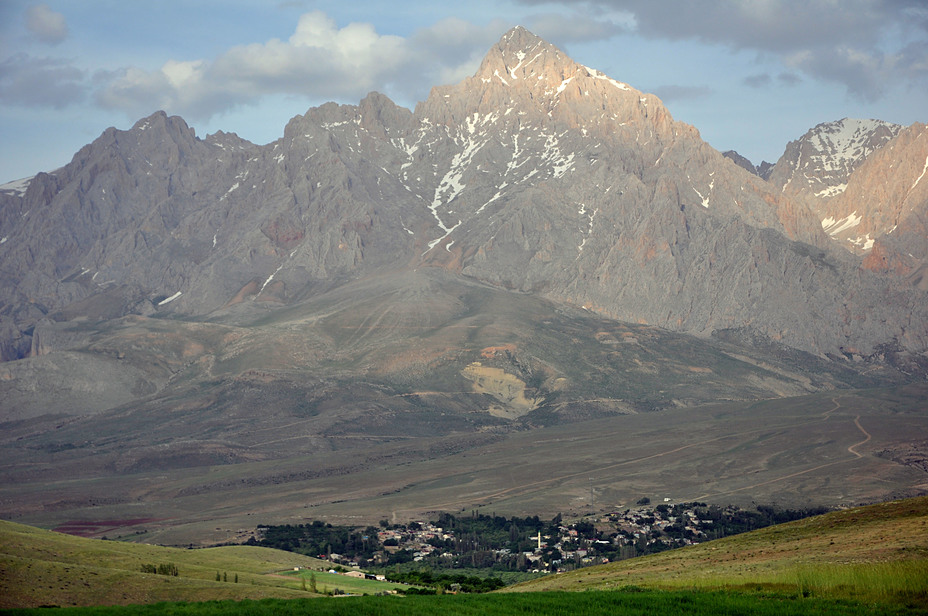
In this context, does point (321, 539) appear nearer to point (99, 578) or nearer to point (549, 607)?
point (99, 578)

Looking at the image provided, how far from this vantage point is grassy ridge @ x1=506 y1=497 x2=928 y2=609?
134ft

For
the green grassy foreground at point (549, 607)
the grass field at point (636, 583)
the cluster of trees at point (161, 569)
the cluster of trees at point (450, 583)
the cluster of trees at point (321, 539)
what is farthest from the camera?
the cluster of trees at point (321, 539)

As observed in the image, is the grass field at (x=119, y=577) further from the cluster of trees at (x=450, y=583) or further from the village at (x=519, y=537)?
the village at (x=519, y=537)

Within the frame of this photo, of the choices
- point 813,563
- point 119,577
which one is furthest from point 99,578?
point 813,563

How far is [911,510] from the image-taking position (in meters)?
58.0

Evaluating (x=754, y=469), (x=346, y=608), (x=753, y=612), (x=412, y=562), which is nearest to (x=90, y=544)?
(x=346, y=608)

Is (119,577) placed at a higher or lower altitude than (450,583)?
higher

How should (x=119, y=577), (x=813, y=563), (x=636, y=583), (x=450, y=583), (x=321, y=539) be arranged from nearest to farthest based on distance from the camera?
(x=119, y=577) < (x=813, y=563) < (x=636, y=583) < (x=450, y=583) < (x=321, y=539)

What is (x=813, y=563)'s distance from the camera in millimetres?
46562

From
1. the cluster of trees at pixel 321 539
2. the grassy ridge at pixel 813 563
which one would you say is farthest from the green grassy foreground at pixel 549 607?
the cluster of trees at pixel 321 539

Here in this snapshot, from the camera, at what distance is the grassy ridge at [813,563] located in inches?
1608

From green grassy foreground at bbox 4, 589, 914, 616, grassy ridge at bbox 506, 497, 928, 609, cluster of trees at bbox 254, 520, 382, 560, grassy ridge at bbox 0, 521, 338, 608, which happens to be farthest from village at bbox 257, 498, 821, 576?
green grassy foreground at bbox 4, 589, 914, 616

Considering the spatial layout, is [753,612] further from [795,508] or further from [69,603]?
[795,508]

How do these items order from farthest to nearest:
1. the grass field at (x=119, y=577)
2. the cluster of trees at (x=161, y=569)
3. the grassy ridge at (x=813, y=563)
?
the cluster of trees at (x=161, y=569)
the grass field at (x=119, y=577)
the grassy ridge at (x=813, y=563)
